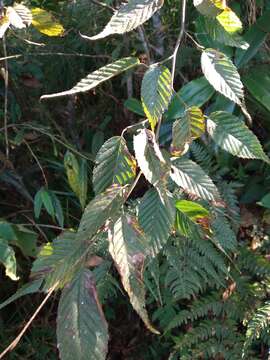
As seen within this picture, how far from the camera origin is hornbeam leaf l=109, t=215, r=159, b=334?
2.16 ft

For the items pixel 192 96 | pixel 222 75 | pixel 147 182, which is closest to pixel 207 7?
pixel 222 75

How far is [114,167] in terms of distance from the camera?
0.74 meters

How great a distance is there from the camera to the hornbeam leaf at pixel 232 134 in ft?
2.90

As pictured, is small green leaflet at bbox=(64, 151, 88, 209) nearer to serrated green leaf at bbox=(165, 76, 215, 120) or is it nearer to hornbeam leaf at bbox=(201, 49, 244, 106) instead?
serrated green leaf at bbox=(165, 76, 215, 120)

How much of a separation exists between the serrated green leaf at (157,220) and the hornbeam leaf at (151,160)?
0.16 ft

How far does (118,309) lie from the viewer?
188 cm

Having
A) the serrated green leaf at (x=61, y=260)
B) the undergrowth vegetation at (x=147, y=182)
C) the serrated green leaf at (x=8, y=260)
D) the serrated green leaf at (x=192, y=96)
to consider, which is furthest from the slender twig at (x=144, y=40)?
the serrated green leaf at (x=61, y=260)

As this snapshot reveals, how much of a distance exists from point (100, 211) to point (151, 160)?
0.09 meters

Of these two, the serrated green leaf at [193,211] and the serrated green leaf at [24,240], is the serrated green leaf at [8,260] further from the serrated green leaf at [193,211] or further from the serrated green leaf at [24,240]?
the serrated green leaf at [193,211]

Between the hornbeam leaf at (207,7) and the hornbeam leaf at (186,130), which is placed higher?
the hornbeam leaf at (207,7)

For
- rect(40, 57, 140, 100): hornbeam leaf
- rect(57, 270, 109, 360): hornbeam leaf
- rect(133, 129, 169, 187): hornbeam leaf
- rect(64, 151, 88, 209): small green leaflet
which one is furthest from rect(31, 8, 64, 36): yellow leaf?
rect(57, 270, 109, 360): hornbeam leaf

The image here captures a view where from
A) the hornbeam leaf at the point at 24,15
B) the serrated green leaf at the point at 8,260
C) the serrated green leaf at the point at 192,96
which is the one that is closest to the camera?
the hornbeam leaf at the point at 24,15

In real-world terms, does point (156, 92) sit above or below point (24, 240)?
above

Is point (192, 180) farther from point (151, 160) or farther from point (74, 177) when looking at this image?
point (74, 177)
